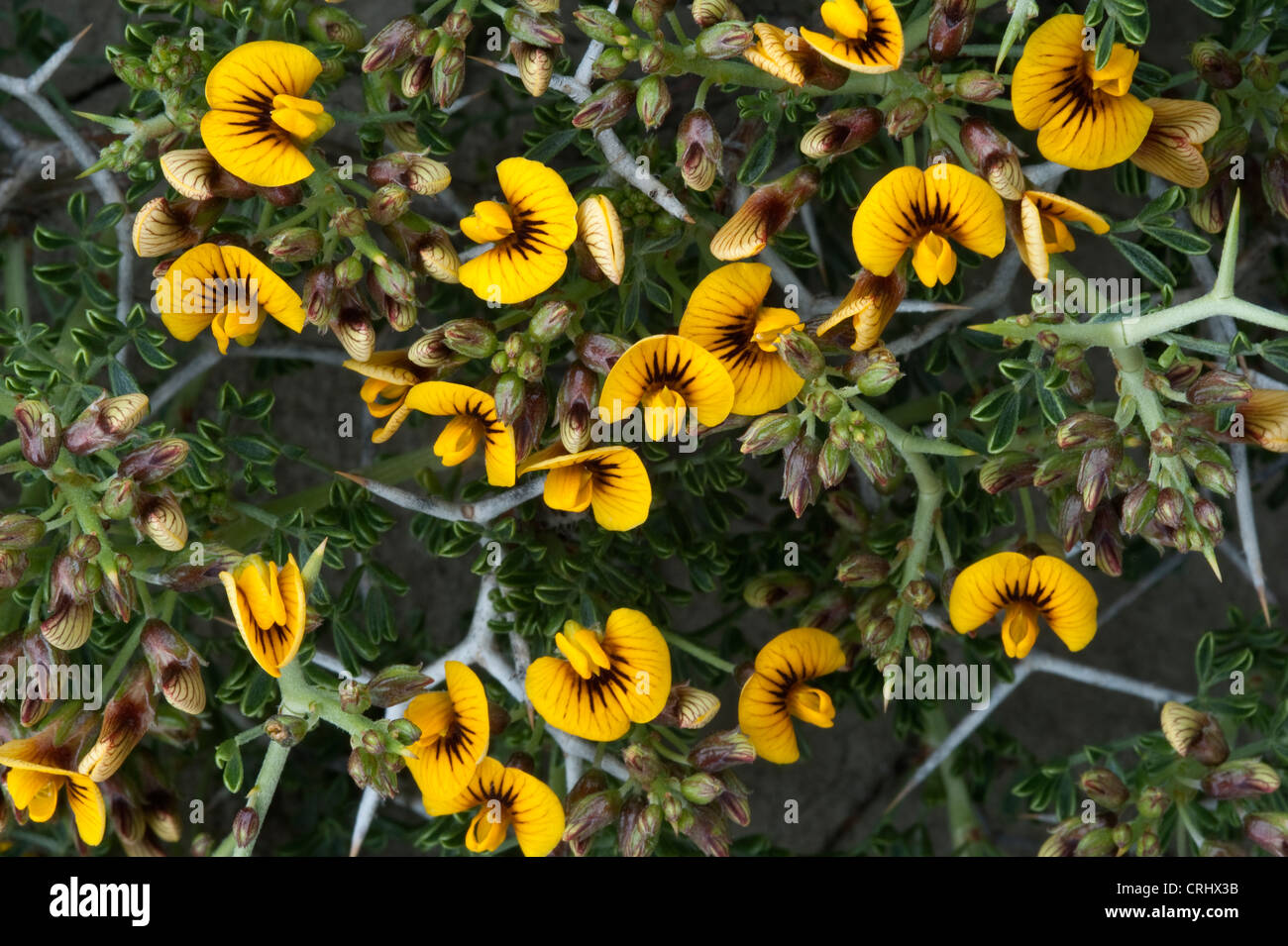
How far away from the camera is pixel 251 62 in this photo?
1766mm

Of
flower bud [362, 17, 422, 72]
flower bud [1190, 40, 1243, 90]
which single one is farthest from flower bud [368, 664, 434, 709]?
flower bud [1190, 40, 1243, 90]

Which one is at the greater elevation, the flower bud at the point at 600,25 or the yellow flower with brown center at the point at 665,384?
the flower bud at the point at 600,25

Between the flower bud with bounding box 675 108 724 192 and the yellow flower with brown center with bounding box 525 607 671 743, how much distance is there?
694 mm

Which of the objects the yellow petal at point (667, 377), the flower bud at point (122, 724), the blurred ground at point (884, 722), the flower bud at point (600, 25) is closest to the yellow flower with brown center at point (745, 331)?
the yellow petal at point (667, 377)

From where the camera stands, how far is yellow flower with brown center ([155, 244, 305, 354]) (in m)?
1.82

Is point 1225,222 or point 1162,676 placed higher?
point 1225,222

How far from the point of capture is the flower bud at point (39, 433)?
1736mm

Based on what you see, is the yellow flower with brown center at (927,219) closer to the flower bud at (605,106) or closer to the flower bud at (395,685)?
the flower bud at (605,106)

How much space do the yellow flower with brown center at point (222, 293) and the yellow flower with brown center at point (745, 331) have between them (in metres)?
0.62

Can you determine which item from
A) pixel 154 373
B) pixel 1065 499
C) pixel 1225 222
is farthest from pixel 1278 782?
pixel 154 373

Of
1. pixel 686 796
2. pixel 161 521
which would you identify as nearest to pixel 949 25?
pixel 686 796

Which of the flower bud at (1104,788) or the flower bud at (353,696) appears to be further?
the flower bud at (1104,788)

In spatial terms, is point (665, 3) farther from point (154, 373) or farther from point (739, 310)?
point (154, 373)

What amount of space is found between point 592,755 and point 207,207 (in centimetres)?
110
